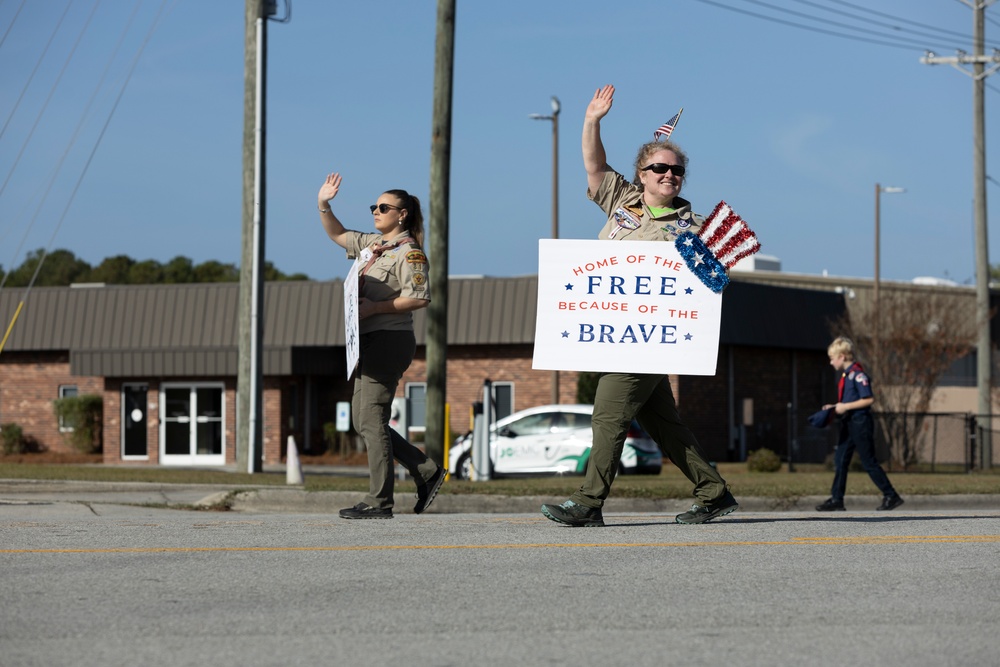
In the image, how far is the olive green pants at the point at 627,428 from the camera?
25.9 ft

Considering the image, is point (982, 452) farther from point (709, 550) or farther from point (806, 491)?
point (709, 550)

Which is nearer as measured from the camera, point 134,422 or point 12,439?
point 134,422

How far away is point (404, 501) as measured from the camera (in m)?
12.2

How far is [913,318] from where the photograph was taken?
3478cm

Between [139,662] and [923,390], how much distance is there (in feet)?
105

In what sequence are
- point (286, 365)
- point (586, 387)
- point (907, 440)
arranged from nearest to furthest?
point (907, 440)
point (586, 387)
point (286, 365)

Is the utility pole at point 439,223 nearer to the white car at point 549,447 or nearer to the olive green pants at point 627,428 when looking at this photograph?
the olive green pants at point 627,428

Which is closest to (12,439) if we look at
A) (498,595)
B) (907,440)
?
(907,440)

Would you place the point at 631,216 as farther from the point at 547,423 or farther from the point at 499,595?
the point at 547,423

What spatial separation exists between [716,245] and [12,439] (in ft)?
117

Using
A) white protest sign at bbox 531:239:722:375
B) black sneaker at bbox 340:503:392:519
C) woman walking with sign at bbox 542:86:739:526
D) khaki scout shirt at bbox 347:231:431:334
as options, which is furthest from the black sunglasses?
black sneaker at bbox 340:503:392:519

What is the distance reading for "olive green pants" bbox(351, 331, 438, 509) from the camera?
8.69 metres

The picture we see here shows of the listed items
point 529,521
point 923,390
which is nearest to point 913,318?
point 923,390

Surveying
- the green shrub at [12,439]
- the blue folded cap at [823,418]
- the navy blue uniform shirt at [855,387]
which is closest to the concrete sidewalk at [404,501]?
the blue folded cap at [823,418]
